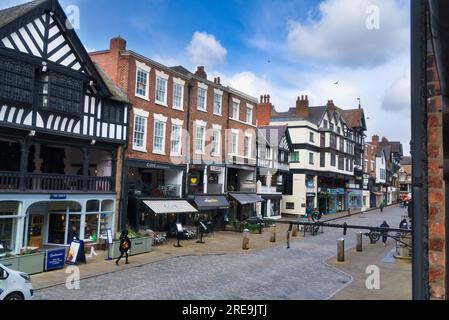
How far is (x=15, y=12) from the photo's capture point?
1856 cm

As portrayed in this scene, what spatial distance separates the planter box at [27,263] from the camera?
1470 cm

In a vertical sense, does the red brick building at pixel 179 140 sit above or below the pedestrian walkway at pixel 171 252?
above

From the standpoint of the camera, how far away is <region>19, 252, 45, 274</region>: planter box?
15152 millimetres

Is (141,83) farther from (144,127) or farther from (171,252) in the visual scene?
(171,252)

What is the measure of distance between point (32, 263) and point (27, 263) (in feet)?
0.70

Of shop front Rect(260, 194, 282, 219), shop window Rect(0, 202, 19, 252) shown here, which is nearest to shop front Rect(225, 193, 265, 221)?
shop front Rect(260, 194, 282, 219)

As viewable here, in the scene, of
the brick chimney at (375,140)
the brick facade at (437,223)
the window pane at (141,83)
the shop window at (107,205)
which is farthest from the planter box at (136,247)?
the brick chimney at (375,140)

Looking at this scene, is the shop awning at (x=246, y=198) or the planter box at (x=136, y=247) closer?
the planter box at (x=136, y=247)

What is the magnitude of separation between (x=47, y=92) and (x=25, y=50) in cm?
201

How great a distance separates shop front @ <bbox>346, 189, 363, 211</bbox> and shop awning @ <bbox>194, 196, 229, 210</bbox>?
33.8m

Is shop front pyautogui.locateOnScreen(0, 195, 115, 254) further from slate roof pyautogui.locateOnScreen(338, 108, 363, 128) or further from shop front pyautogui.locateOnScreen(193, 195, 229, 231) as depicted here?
slate roof pyautogui.locateOnScreen(338, 108, 363, 128)

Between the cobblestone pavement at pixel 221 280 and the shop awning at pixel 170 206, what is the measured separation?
17.1ft

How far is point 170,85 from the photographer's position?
A: 27.3 meters

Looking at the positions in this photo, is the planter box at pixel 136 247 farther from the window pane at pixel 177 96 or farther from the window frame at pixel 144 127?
the window pane at pixel 177 96
